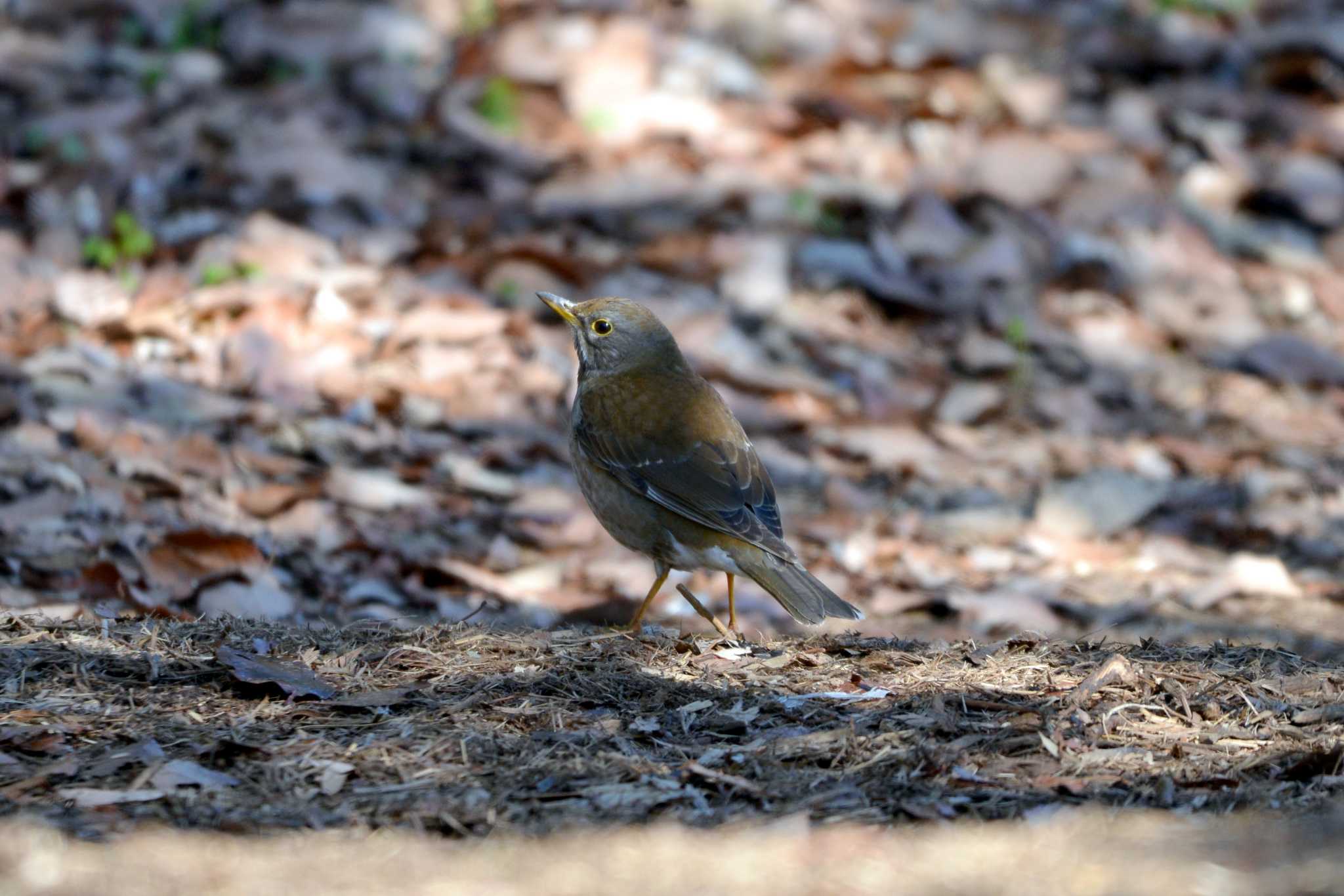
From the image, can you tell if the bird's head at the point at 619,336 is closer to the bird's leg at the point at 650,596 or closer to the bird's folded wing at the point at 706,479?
the bird's folded wing at the point at 706,479

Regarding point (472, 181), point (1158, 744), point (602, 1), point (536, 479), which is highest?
point (602, 1)

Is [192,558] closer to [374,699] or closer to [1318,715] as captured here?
[374,699]

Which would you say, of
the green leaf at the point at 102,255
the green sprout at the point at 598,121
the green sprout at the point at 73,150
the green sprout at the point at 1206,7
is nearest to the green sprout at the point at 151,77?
the green sprout at the point at 73,150

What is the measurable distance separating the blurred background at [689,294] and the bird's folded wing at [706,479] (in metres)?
0.77

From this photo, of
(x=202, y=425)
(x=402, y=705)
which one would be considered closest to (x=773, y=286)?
(x=202, y=425)

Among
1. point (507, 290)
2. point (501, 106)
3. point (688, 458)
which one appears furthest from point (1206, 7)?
point (688, 458)

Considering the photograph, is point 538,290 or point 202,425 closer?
point 202,425

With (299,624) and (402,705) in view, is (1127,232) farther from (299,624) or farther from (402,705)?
(402,705)

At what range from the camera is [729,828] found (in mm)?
3430

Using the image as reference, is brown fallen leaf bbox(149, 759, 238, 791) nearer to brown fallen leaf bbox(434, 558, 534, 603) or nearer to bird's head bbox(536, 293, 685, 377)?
brown fallen leaf bbox(434, 558, 534, 603)

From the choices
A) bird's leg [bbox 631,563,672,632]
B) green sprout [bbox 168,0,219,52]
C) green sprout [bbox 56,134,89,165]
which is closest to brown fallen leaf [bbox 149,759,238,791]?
bird's leg [bbox 631,563,672,632]

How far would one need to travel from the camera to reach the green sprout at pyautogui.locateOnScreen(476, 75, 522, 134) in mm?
10508

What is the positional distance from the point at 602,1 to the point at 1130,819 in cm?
895

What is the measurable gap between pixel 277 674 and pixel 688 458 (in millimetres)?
2343
